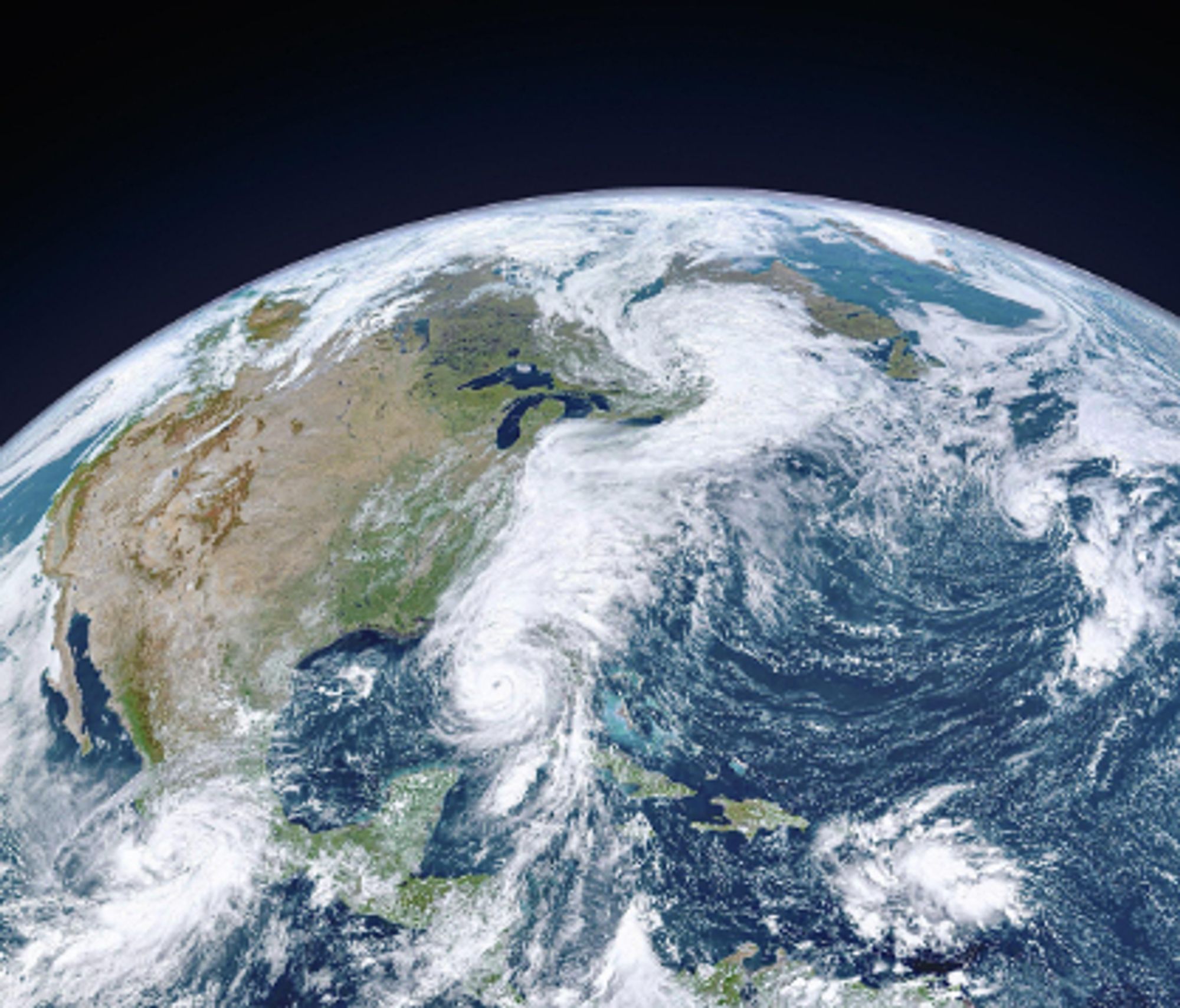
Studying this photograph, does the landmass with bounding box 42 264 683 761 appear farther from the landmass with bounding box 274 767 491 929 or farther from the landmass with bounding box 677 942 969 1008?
the landmass with bounding box 677 942 969 1008

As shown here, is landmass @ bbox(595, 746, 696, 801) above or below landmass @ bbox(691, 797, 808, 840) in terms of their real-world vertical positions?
above

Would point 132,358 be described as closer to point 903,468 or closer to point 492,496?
point 492,496

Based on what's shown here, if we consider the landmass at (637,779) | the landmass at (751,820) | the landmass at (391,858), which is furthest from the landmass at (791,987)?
the landmass at (391,858)

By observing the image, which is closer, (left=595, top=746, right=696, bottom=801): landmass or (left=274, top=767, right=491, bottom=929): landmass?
(left=274, top=767, right=491, bottom=929): landmass

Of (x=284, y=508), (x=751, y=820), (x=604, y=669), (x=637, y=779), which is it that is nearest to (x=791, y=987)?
A: (x=751, y=820)

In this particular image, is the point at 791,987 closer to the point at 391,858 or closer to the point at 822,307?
the point at 391,858

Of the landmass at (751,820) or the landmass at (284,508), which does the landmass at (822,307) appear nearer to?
the landmass at (284,508)

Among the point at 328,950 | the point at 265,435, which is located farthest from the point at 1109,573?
the point at 265,435

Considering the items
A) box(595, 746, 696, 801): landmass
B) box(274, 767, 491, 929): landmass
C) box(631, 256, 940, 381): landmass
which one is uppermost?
box(631, 256, 940, 381): landmass

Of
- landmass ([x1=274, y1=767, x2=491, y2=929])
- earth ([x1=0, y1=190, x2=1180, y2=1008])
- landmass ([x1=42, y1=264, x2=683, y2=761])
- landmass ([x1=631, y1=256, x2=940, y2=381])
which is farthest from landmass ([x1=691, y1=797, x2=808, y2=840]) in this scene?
landmass ([x1=631, y1=256, x2=940, y2=381])

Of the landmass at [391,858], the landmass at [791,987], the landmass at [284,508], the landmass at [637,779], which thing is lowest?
the landmass at [791,987]
